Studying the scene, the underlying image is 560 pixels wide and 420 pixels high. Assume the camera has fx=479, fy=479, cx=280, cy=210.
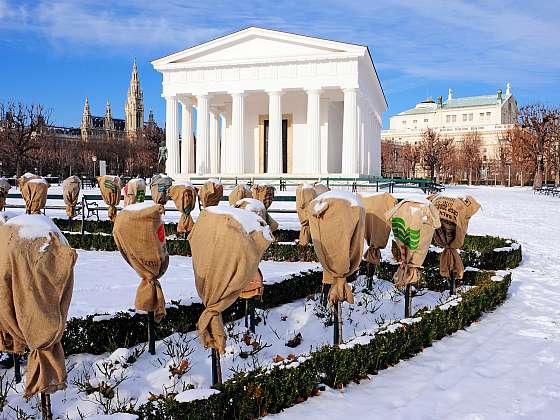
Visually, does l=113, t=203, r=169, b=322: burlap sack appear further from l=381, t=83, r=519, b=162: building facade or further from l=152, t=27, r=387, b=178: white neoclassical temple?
l=381, t=83, r=519, b=162: building facade

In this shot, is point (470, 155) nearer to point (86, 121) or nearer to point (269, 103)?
point (269, 103)

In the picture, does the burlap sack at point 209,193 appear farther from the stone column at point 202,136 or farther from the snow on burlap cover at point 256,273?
the stone column at point 202,136

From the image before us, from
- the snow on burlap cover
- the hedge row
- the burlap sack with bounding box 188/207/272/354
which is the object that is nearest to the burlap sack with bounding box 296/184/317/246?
the snow on burlap cover

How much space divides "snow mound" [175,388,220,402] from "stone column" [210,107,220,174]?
120ft

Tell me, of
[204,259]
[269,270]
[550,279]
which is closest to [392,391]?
[204,259]

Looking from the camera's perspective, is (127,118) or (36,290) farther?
(127,118)

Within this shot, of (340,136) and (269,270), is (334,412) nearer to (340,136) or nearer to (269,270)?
(269,270)

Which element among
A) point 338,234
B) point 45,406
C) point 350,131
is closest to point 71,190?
point 338,234

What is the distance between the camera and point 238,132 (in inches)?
1491

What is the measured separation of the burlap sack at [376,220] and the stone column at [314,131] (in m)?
27.8

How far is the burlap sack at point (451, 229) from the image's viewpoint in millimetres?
8477

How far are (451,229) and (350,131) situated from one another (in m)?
28.1

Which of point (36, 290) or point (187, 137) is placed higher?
point (187, 137)

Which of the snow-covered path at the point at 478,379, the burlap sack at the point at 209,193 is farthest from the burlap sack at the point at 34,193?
the snow-covered path at the point at 478,379
